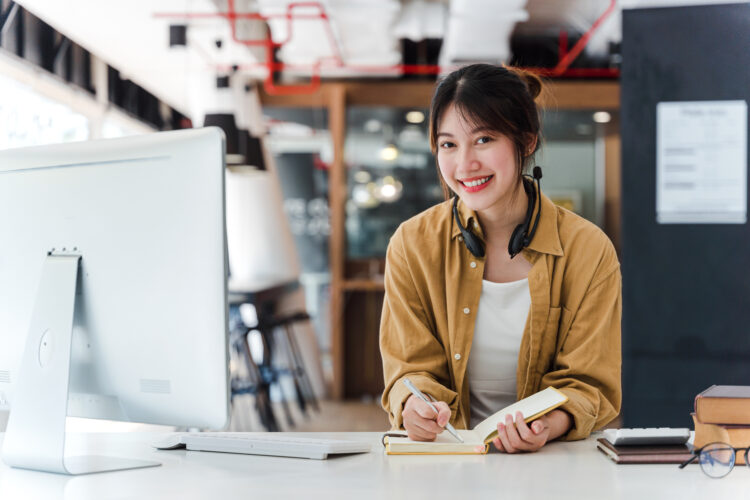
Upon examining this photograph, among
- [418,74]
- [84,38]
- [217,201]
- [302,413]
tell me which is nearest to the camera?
[217,201]

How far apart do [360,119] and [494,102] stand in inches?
231

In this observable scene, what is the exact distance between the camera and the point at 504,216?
75.2 inches

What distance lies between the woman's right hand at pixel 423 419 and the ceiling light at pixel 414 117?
6.09m

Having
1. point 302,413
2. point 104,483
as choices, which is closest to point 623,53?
point 104,483

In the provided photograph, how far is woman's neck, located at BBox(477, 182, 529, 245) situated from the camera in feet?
6.21

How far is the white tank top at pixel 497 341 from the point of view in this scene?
1.87 metres

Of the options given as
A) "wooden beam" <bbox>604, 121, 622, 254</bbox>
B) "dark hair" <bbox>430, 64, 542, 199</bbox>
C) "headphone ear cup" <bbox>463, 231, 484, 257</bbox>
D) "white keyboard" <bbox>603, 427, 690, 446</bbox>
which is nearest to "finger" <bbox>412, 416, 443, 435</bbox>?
"white keyboard" <bbox>603, 427, 690, 446</bbox>

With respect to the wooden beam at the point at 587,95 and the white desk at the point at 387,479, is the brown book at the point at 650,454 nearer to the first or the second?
the white desk at the point at 387,479

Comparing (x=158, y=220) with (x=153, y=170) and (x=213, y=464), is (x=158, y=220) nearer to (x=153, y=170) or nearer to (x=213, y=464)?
(x=153, y=170)

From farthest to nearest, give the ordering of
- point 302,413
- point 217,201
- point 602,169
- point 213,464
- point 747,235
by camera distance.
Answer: point 602,169 < point 302,413 < point 747,235 < point 213,464 < point 217,201

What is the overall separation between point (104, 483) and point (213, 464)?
0.67ft

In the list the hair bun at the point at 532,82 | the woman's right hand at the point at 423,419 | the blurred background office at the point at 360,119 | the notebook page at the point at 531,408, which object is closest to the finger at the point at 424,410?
the woman's right hand at the point at 423,419

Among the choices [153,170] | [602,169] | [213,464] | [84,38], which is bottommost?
[213,464]

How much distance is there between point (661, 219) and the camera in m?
3.69
